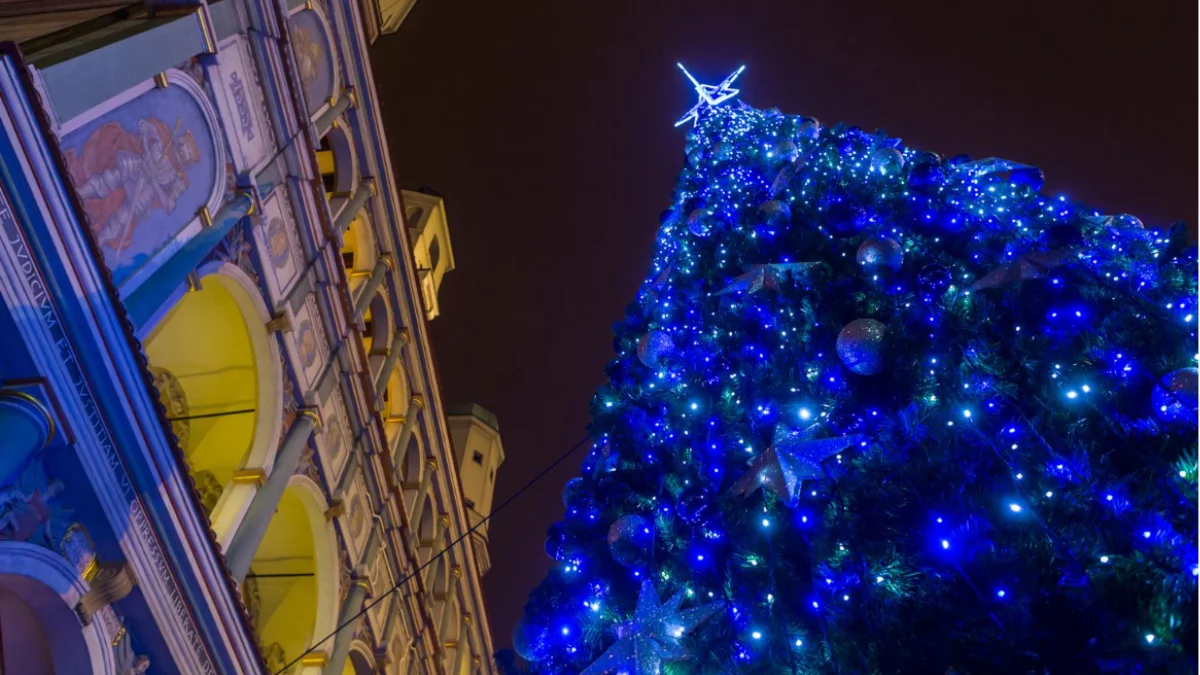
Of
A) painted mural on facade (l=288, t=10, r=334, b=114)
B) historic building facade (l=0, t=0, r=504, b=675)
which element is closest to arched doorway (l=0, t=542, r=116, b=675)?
historic building facade (l=0, t=0, r=504, b=675)

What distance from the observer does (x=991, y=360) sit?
3910 mm

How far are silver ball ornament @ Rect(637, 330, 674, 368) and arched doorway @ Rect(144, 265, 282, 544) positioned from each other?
647cm

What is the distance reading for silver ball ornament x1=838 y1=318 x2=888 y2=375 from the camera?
13.9 ft

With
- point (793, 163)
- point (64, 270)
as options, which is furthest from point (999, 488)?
point (64, 270)

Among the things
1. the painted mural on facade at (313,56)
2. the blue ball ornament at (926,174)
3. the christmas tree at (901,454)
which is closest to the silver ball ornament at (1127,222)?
the christmas tree at (901,454)

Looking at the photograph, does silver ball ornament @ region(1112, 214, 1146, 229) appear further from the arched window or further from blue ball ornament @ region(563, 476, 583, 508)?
the arched window

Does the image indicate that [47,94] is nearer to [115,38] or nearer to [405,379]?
[115,38]

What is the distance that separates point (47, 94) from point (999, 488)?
7553 millimetres

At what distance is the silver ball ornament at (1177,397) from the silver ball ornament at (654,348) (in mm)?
3033

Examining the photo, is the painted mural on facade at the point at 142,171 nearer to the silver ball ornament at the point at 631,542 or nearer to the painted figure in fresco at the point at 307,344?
the painted figure in fresco at the point at 307,344

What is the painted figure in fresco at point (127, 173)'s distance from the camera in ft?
22.3

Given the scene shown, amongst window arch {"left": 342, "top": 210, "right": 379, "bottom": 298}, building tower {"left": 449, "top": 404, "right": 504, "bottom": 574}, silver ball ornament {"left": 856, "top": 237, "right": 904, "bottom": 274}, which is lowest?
silver ball ornament {"left": 856, "top": 237, "right": 904, "bottom": 274}

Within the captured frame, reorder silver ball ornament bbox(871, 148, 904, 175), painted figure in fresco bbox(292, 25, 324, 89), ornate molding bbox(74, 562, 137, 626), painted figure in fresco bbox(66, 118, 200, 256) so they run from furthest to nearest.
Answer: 1. painted figure in fresco bbox(292, 25, 324, 89)
2. painted figure in fresco bbox(66, 118, 200, 256)
3. silver ball ornament bbox(871, 148, 904, 175)
4. ornate molding bbox(74, 562, 137, 626)

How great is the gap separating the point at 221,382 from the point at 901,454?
10396 millimetres
